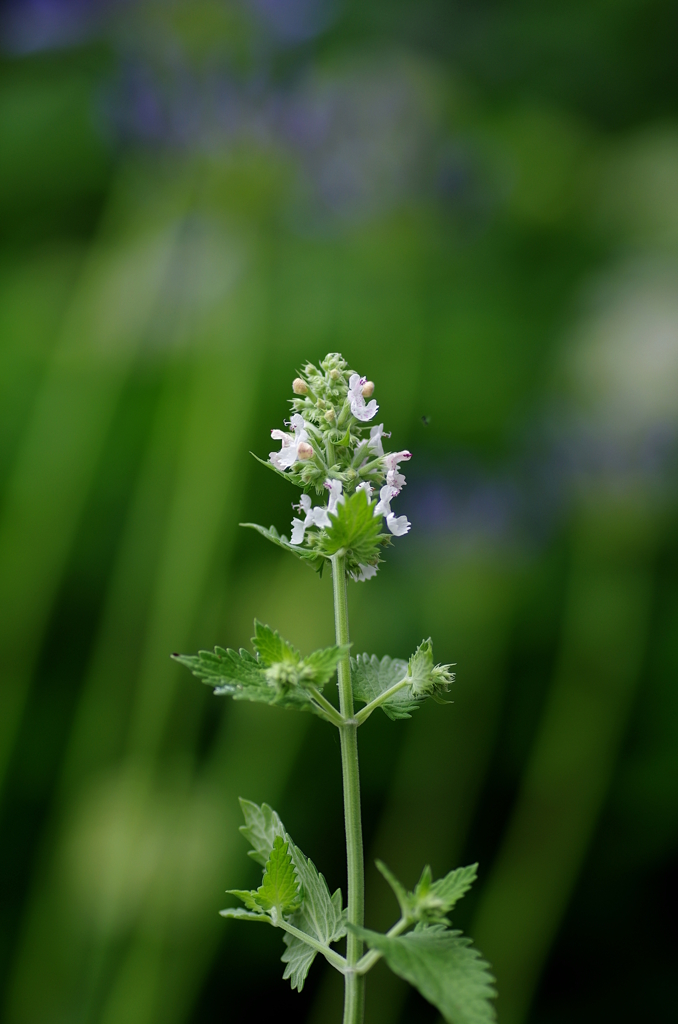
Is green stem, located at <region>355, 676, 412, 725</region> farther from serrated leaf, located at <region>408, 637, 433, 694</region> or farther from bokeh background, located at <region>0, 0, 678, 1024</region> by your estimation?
Answer: bokeh background, located at <region>0, 0, 678, 1024</region>

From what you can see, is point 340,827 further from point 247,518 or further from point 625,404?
point 625,404

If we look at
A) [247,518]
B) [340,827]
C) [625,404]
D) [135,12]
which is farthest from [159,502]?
[135,12]

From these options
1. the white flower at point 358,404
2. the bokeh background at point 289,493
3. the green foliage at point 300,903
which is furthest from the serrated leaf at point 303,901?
the bokeh background at point 289,493

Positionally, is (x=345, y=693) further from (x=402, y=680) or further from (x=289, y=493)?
(x=289, y=493)

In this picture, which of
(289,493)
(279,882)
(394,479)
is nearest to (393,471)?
(394,479)

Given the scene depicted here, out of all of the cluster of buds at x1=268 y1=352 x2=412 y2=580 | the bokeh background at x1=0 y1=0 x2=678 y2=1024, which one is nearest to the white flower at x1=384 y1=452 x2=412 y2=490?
the cluster of buds at x1=268 y1=352 x2=412 y2=580

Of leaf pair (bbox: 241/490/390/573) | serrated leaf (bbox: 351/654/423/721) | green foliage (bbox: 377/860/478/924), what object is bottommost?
green foliage (bbox: 377/860/478/924)
